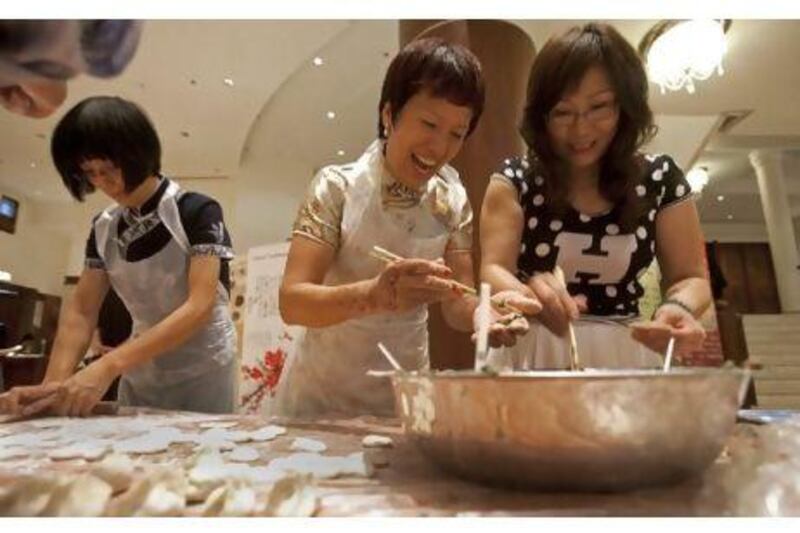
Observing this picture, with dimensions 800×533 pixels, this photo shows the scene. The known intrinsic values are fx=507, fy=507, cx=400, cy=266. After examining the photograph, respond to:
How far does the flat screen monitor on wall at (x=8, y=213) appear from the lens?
1153mm

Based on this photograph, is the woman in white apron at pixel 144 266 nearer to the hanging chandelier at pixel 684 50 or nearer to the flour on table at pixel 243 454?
the flour on table at pixel 243 454

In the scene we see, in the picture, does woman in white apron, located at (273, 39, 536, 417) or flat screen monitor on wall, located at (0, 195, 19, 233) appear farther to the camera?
flat screen monitor on wall, located at (0, 195, 19, 233)

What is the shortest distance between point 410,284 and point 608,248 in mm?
410

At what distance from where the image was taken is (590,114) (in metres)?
0.85

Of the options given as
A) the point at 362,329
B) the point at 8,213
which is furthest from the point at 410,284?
the point at 8,213

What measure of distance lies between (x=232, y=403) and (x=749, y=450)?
1230mm

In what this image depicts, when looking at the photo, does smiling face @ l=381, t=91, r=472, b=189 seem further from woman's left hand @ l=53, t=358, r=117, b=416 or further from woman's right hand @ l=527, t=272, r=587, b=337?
woman's left hand @ l=53, t=358, r=117, b=416

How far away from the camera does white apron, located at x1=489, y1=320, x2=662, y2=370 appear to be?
0.86 meters

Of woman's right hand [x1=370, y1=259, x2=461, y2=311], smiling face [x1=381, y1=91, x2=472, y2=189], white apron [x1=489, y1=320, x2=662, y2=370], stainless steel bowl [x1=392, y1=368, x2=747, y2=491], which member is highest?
smiling face [x1=381, y1=91, x2=472, y2=189]

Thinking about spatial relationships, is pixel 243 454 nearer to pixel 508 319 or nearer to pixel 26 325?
pixel 508 319

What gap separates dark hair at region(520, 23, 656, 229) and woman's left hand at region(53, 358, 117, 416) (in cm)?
89

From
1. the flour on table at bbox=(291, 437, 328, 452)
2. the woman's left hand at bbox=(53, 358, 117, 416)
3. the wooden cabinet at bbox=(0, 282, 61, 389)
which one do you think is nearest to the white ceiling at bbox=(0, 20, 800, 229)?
the wooden cabinet at bbox=(0, 282, 61, 389)

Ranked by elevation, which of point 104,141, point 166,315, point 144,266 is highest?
point 104,141

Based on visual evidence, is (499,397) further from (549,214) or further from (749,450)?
(549,214)
